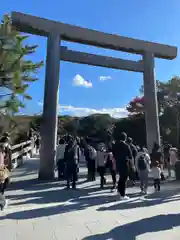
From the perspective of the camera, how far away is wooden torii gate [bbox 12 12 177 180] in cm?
1031

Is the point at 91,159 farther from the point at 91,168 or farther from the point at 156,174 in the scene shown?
the point at 156,174

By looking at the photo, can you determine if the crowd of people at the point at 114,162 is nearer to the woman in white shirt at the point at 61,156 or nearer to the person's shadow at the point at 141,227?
the woman in white shirt at the point at 61,156

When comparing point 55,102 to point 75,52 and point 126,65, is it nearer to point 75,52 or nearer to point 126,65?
point 75,52

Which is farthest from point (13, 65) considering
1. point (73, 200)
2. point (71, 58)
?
point (73, 200)

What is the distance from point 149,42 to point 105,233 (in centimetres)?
997

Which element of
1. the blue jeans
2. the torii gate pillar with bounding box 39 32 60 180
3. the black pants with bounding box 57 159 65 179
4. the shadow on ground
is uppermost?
the torii gate pillar with bounding box 39 32 60 180

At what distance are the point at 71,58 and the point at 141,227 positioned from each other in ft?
26.5

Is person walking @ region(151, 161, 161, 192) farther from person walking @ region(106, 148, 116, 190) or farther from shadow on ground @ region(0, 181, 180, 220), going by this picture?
person walking @ region(106, 148, 116, 190)

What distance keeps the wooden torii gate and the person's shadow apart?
18.3 feet

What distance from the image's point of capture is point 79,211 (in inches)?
230

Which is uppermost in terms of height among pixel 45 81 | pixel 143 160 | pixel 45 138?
pixel 45 81

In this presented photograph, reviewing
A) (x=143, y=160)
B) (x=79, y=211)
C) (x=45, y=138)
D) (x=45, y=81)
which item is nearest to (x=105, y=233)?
(x=79, y=211)

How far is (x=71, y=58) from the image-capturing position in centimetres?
1140

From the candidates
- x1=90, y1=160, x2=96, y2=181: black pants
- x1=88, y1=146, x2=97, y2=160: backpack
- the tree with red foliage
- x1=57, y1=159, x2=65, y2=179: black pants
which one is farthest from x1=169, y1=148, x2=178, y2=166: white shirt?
the tree with red foliage
